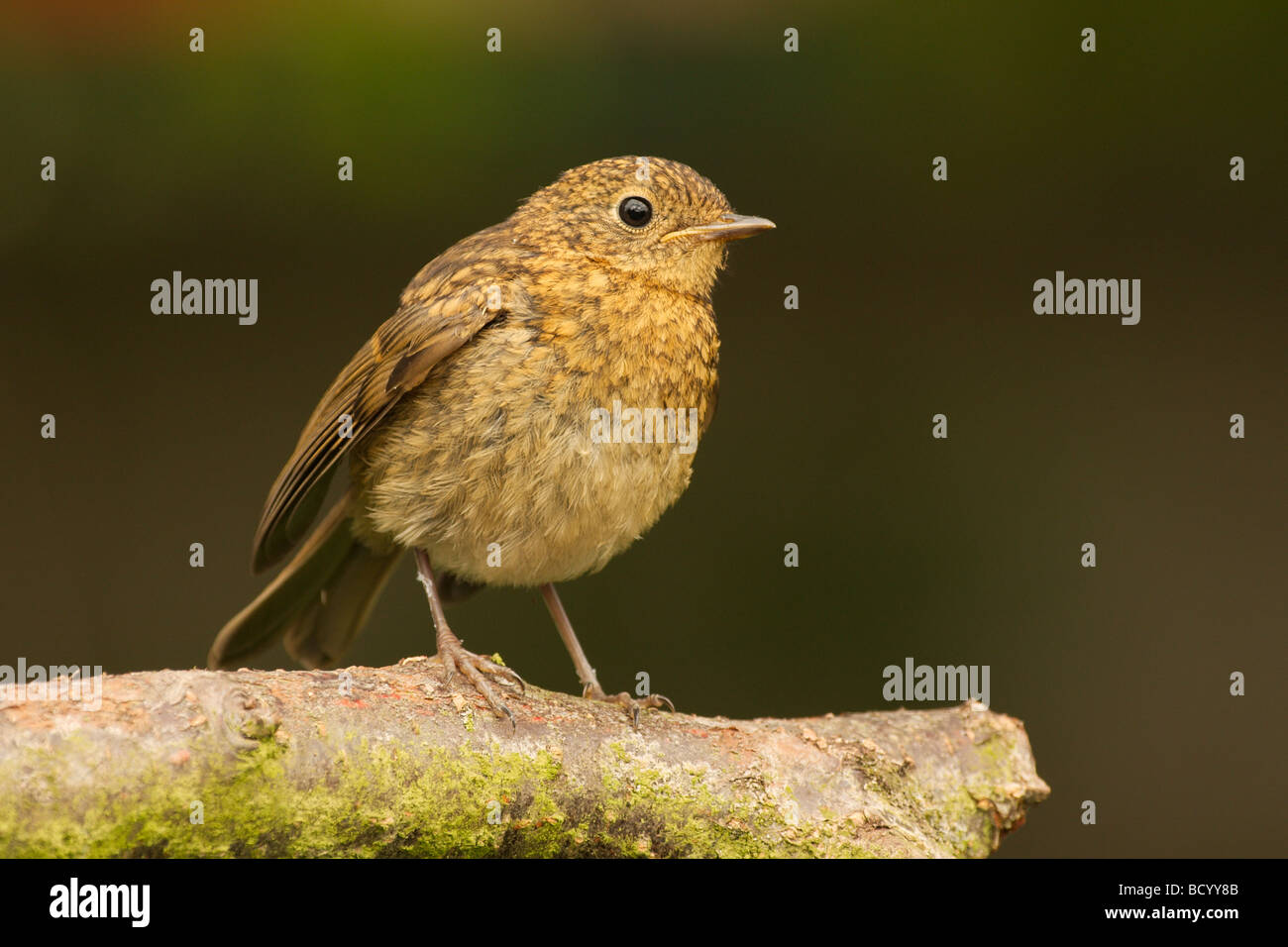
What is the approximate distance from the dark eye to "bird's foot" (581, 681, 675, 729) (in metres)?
1.10

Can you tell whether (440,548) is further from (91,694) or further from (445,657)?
(91,694)

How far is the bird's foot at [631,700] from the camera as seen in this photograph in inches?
102

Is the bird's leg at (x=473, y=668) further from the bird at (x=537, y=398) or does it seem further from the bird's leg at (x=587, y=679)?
the bird's leg at (x=587, y=679)

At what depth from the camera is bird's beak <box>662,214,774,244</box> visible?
9.75ft

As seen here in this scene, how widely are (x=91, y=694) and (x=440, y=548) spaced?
1.10 metres

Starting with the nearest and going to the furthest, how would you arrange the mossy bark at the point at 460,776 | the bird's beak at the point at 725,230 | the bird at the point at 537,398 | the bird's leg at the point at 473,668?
the mossy bark at the point at 460,776
the bird's leg at the point at 473,668
the bird at the point at 537,398
the bird's beak at the point at 725,230

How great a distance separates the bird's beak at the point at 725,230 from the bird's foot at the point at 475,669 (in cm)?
107

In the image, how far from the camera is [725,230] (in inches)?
117

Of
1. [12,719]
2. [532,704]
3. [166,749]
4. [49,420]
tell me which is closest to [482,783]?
[532,704]

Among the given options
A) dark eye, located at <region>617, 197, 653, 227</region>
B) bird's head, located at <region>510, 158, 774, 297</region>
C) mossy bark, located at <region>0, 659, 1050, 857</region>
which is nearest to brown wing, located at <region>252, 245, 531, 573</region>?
bird's head, located at <region>510, 158, 774, 297</region>

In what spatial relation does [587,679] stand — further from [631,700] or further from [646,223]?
[646,223]

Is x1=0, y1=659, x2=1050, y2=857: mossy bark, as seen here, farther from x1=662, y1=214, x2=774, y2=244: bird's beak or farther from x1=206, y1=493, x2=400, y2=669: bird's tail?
x1=662, y1=214, x2=774, y2=244: bird's beak

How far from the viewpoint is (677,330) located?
2.96 m

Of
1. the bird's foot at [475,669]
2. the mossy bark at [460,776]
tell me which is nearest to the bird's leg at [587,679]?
the mossy bark at [460,776]
